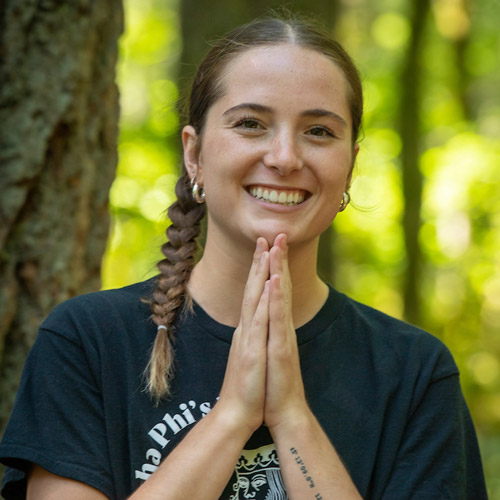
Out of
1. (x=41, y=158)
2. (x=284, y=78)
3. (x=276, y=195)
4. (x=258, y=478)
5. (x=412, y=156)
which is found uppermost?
(x=412, y=156)

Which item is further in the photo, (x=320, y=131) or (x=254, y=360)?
(x=320, y=131)

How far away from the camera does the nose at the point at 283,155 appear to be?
226cm

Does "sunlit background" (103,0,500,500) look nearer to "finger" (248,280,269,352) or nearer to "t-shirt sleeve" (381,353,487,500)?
"t-shirt sleeve" (381,353,487,500)

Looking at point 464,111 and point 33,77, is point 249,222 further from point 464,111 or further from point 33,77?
point 464,111

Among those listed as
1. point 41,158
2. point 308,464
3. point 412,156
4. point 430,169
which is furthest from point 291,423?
point 430,169

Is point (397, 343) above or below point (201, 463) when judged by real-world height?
above

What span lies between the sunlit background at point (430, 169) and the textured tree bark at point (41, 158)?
6430 millimetres

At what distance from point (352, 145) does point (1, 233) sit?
1.37 meters

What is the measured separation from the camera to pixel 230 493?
2.20 metres

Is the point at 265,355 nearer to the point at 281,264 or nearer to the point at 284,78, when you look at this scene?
the point at 281,264

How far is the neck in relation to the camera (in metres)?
2.45

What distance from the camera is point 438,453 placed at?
233cm

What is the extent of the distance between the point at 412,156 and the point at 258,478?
313 inches

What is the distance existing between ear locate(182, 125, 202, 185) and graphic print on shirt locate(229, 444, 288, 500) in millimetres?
946
